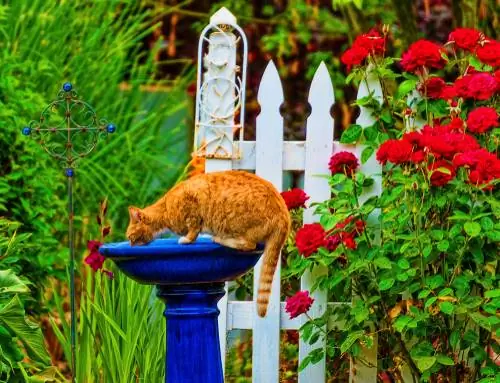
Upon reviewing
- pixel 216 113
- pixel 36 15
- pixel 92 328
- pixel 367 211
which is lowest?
pixel 92 328

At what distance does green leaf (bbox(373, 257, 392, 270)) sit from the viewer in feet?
15.1

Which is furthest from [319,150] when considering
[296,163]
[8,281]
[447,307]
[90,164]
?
[90,164]

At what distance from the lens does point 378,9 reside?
8.02 metres

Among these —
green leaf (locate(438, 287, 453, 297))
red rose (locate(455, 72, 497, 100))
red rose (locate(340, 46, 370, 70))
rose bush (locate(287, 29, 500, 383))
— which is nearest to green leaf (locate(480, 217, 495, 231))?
rose bush (locate(287, 29, 500, 383))

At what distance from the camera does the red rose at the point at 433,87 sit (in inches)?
193

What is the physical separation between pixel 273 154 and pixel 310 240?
497 mm

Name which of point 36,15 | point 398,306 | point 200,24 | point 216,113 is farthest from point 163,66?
point 398,306

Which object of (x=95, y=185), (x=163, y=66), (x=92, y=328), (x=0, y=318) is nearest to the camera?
(x=0, y=318)

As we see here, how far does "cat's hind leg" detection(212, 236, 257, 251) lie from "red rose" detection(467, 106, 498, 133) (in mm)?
1068

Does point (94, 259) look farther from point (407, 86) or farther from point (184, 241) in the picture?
point (407, 86)

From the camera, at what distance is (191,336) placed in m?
4.04

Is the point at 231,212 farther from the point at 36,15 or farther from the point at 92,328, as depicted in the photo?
the point at 36,15

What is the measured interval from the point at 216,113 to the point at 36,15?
1.88 metres

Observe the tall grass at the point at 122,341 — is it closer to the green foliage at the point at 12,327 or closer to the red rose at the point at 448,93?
the green foliage at the point at 12,327
